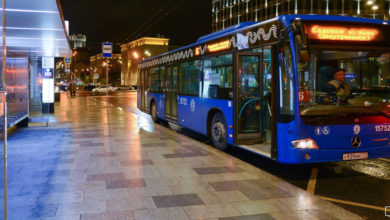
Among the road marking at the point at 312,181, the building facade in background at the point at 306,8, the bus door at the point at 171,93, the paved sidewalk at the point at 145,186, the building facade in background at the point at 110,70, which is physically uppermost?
the building facade in background at the point at 306,8

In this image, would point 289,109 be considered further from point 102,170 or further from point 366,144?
point 102,170

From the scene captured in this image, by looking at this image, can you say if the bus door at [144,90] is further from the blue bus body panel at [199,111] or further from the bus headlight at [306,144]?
the bus headlight at [306,144]

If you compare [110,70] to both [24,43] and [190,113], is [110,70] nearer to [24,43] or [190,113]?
[24,43]

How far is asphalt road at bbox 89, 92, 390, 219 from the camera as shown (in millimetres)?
5699

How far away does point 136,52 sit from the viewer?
118188 mm

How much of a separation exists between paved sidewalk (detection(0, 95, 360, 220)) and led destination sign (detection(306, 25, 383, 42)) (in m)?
2.70

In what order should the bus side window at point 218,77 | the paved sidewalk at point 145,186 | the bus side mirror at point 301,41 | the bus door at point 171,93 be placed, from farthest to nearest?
the bus door at point 171,93, the bus side window at point 218,77, the bus side mirror at point 301,41, the paved sidewalk at point 145,186

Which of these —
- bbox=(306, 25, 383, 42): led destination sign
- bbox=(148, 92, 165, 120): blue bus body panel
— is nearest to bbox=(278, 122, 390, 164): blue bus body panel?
bbox=(306, 25, 383, 42): led destination sign

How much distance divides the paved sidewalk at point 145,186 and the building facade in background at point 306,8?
5395 cm

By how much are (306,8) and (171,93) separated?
53.4 meters

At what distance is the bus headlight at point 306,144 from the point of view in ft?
21.9

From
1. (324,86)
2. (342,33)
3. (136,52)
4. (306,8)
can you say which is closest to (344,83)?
(324,86)

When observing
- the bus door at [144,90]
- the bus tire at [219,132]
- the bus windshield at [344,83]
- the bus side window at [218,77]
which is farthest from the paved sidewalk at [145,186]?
the bus door at [144,90]

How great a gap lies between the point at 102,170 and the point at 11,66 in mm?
10229
